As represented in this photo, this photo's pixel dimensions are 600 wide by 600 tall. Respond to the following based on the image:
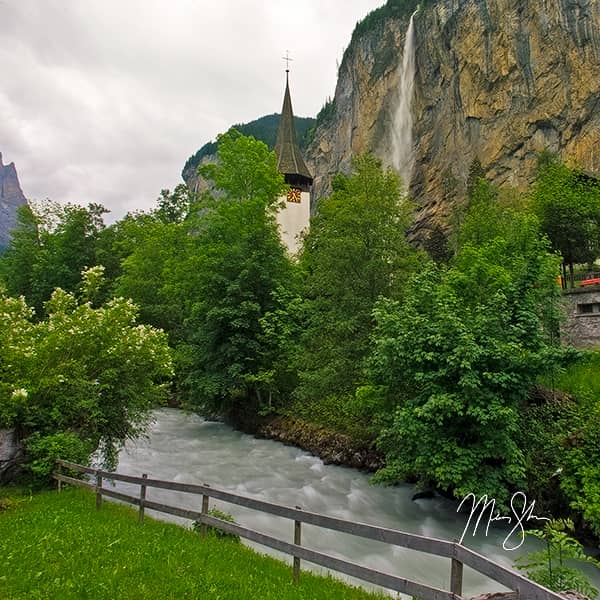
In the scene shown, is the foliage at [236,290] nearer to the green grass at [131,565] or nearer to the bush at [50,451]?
the bush at [50,451]

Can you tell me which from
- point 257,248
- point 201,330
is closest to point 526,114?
point 257,248

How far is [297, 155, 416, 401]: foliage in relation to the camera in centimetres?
1684

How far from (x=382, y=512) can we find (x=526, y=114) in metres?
51.3

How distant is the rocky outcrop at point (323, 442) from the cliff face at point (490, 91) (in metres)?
36.0

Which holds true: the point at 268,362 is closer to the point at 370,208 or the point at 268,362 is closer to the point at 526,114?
the point at 370,208

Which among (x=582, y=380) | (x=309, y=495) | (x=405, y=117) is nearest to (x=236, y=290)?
(x=309, y=495)

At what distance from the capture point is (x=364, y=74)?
7594cm

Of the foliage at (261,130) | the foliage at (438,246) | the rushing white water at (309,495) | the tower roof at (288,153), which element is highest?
the foliage at (261,130)

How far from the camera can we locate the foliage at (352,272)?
16844mm

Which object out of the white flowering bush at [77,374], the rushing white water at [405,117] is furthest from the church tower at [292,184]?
the white flowering bush at [77,374]

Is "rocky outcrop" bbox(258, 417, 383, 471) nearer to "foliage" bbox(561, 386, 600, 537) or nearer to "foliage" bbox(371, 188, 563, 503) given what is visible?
"foliage" bbox(371, 188, 563, 503)

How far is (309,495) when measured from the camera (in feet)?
43.4

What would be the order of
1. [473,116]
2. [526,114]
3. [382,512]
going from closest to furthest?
[382,512] → [526,114] → [473,116]
